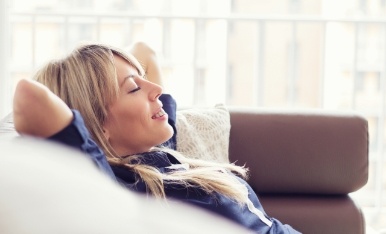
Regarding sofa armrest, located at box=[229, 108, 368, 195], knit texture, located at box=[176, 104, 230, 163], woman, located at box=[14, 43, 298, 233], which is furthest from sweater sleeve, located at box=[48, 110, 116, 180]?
sofa armrest, located at box=[229, 108, 368, 195]

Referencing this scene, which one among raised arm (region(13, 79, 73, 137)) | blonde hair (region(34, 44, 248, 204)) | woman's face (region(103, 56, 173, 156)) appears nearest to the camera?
raised arm (region(13, 79, 73, 137))

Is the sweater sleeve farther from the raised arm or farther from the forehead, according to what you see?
the forehead

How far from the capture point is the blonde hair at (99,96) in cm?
135

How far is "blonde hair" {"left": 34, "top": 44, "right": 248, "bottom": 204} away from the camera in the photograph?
1352mm

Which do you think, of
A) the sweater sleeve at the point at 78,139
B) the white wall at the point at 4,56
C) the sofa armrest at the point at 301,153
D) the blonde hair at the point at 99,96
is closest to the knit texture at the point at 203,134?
the sofa armrest at the point at 301,153

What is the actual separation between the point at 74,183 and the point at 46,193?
5 cm

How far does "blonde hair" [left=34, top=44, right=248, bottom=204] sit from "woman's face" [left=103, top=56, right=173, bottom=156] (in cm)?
3

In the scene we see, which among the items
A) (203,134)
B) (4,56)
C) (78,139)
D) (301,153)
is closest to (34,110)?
(78,139)

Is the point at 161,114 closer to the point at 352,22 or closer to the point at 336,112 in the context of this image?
the point at 336,112

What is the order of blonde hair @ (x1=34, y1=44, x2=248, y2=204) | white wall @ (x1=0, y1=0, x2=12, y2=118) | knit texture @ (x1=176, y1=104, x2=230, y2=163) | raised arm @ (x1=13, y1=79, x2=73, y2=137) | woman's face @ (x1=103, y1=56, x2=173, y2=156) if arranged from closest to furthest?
1. raised arm @ (x1=13, y1=79, x2=73, y2=137)
2. blonde hair @ (x1=34, y1=44, x2=248, y2=204)
3. woman's face @ (x1=103, y1=56, x2=173, y2=156)
4. knit texture @ (x1=176, y1=104, x2=230, y2=163)
5. white wall @ (x1=0, y1=0, x2=12, y2=118)

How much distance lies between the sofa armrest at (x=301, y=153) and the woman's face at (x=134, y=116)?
580 millimetres

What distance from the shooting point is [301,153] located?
2045mm

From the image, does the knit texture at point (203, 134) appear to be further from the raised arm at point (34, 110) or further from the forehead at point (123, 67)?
the raised arm at point (34, 110)

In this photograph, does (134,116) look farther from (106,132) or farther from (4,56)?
(4,56)
